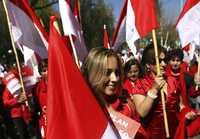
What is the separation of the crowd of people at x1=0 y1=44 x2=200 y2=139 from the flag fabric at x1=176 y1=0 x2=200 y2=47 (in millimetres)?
206

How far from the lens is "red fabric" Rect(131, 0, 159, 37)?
5773mm

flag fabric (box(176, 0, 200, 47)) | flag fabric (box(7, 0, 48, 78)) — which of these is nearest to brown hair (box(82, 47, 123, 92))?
flag fabric (box(7, 0, 48, 78))

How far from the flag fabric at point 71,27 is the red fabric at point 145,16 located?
1.07m

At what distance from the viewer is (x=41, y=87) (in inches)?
305

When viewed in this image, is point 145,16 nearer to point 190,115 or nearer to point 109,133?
point 190,115

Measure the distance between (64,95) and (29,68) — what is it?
5421 millimetres

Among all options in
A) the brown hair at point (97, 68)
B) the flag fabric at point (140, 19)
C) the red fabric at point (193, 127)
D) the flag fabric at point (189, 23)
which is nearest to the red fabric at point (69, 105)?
the brown hair at point (97, 68)

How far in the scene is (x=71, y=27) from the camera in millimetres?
6980

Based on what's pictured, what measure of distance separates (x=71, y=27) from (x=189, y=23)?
4.39 ft

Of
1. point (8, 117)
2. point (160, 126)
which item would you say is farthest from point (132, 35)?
point (8, 117)

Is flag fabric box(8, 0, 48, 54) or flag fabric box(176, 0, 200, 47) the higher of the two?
flag fabric box(8, 0, 48, 54)

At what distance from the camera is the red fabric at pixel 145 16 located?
18.9 ft

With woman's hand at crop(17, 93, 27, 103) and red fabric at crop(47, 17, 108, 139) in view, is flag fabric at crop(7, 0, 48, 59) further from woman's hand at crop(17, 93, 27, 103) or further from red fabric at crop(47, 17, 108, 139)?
red fabric at crop(47, 17, 108, 139)

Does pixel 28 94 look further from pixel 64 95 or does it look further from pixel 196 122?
pixel 64 95
